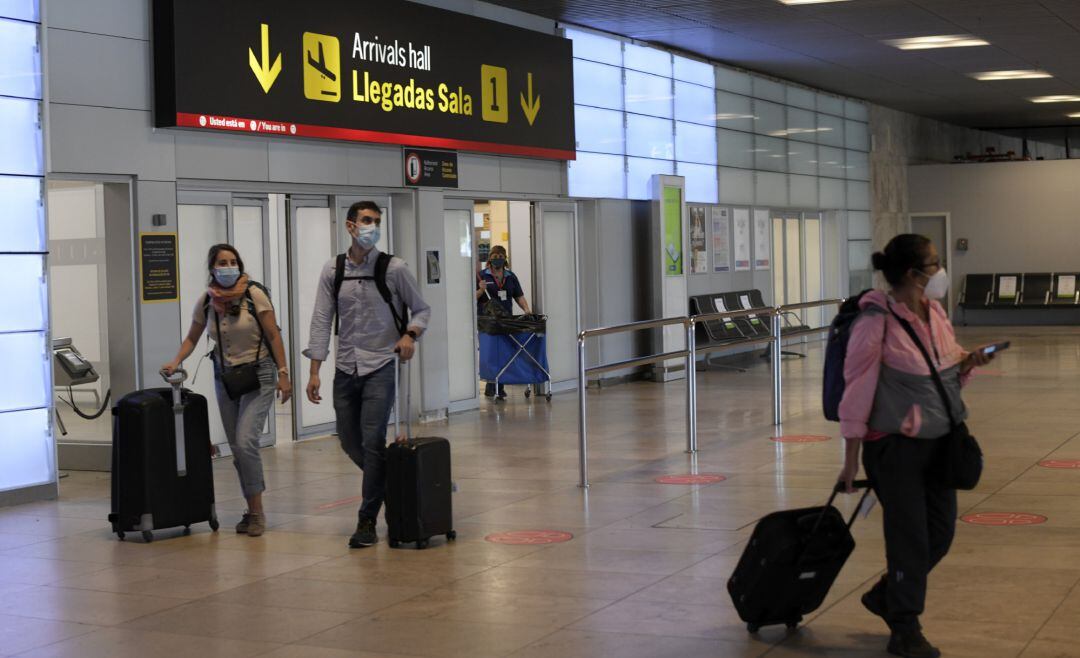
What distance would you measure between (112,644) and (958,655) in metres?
3.20

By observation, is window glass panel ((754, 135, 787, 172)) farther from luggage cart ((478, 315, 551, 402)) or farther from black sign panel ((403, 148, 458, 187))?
black sign panel ((403, 148, 458, 187))

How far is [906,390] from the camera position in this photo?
4.63 metres

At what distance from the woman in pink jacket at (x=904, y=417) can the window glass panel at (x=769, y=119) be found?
55.8 ft

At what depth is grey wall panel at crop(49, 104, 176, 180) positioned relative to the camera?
9.42 metres

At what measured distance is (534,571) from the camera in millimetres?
6281

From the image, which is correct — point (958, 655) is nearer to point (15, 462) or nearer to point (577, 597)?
point (577, 597)

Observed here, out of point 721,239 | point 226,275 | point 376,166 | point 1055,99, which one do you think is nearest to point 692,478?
point 226,275

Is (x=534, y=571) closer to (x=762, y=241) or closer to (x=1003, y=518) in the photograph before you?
(x=1003, y=518)

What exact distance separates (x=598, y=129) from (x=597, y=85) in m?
0.54

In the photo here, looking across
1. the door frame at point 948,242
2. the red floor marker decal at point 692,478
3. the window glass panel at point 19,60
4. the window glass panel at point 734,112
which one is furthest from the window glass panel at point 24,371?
the door frame at point 948,242

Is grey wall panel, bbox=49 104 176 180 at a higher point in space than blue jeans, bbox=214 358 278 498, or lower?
higher

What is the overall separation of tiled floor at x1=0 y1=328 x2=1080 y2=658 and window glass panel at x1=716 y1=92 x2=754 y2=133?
10.1 meters

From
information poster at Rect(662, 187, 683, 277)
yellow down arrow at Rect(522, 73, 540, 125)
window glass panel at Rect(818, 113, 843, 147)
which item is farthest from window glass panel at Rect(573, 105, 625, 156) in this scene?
window glass panel at Rect(818, 113, 843, 147)

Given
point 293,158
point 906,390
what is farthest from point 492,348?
point 906,390
